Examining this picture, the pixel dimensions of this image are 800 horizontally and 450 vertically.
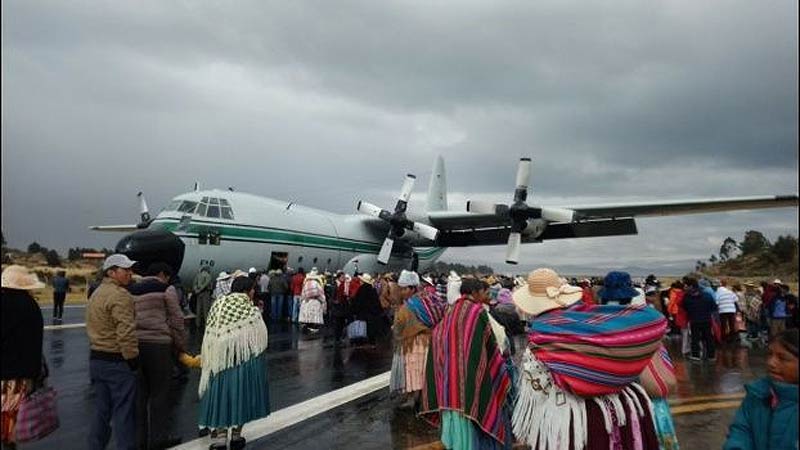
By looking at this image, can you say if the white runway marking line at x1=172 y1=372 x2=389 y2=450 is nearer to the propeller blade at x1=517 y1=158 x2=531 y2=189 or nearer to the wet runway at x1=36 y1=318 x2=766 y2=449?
the wet runway at x1=36 y1=318 x2=766 y2=449

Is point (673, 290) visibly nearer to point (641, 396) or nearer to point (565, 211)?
point (565, 211)

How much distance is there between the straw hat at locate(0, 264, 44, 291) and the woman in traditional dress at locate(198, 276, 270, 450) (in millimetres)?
1605

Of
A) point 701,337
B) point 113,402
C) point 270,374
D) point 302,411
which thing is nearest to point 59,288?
point 270,374

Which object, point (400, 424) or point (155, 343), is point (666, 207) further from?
point (155, 343)

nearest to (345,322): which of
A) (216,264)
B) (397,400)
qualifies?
(216,264)

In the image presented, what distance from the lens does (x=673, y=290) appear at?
14.2m

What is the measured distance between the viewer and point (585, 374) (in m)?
3.21

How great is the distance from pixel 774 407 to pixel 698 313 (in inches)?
375

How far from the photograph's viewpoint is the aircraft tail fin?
3180cm

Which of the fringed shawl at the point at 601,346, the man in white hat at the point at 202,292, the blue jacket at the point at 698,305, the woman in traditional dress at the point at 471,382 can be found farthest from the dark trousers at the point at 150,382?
the blue jacket at the point at 698,305

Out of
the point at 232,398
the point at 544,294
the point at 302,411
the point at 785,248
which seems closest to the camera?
the point at 785,248

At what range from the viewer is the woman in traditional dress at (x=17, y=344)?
3896mm

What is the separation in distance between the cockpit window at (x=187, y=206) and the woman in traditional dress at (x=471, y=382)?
13459mm

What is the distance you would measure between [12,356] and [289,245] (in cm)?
1560
